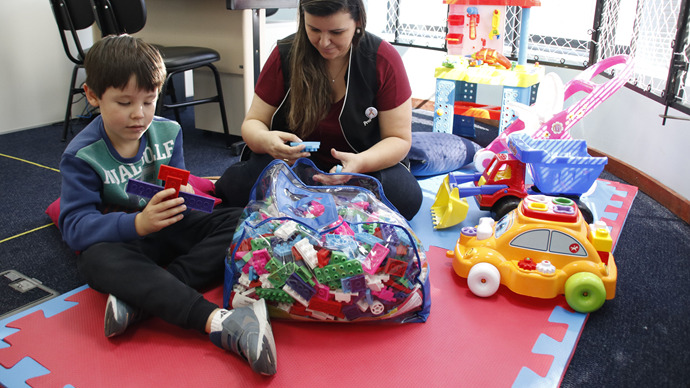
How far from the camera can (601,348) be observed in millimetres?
1068

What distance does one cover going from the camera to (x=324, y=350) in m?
1.03

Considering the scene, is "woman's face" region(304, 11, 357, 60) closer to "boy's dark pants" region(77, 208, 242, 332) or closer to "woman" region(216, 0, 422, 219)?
"woman" region(216, 0, 422, 219)

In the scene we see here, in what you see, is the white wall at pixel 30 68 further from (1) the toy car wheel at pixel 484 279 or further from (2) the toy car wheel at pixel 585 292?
(2) the toy car wheel at pixel 585 292

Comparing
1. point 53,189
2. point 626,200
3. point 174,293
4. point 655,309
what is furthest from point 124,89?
point 626,200

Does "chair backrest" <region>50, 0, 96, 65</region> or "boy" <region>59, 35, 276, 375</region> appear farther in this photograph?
"chair backrest" <region>50, 0, 96, 65</region>

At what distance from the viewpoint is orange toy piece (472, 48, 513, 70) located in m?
2.20

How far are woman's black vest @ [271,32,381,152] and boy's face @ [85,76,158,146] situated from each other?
41cm

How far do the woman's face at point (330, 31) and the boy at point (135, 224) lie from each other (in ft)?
1.10

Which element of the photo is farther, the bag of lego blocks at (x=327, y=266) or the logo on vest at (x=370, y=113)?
the logo on vest at (x=370, y=113)

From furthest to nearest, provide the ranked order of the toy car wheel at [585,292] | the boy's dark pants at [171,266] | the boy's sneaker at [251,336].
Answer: the toy car wheel at [585,292]
the boy's dark pants at [171,266]
the boy's sneaker at [251,336]

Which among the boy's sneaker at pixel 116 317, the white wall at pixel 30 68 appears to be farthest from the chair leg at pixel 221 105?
the boy's sneaker at pixel 116 317

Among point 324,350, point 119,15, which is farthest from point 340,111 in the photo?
point 119,15

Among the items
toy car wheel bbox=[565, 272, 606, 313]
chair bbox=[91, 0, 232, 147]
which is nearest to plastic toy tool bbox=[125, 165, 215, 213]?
toy car wheel bbox=[565, 272, 606, 313]

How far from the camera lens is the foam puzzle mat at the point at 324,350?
3.13 ft
